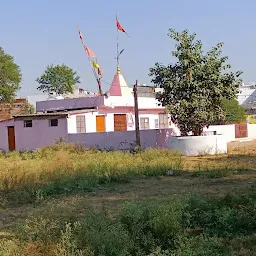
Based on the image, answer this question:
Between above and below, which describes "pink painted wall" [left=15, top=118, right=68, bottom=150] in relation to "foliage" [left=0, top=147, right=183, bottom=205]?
above

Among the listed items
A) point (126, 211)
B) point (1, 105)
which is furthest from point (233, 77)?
point (1, 105)

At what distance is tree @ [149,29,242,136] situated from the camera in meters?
18.9

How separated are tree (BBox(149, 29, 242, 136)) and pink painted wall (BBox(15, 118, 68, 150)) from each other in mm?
8316

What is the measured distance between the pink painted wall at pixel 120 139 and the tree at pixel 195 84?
8.60ft

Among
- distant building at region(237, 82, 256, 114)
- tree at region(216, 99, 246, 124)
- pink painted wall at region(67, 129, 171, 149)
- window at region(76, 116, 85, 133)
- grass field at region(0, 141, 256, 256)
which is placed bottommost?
grass field at region(0, 141, 256, 256)

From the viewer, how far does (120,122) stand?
1120 inches

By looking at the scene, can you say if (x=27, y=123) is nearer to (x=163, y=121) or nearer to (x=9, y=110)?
(x=163, y=121)

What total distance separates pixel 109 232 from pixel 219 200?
2798mm

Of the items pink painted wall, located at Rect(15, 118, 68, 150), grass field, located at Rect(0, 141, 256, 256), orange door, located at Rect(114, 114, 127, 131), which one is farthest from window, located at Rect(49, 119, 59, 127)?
grass field, located at Rect(0, 141, 256, 256)

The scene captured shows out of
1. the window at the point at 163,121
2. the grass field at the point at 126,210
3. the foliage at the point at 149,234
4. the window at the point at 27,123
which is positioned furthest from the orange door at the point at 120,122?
the foliage at the point at 149,234

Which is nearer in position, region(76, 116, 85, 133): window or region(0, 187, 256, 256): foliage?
region(0, 187, 256, 256): foliage

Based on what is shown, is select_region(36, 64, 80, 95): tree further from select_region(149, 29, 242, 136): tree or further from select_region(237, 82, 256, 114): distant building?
select_region(149, 29, 242, 136): tree

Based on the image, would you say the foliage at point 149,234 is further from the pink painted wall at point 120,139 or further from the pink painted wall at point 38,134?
the pink painted wall at point 38,134

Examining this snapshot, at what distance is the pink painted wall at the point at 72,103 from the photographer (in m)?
27.8
